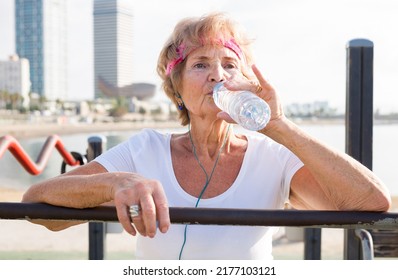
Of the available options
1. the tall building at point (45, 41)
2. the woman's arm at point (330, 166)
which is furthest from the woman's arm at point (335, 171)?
the tall building at point (45, 41)

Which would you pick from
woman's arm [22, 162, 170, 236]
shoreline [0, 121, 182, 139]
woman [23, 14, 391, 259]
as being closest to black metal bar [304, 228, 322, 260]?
woman [23, 14, 391, 259]

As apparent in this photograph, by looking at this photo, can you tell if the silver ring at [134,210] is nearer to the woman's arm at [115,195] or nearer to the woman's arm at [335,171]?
the woman's arm at [115,195]

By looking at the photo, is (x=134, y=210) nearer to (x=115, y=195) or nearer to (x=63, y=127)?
(x=115, y=195)

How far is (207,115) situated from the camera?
171 centimetres

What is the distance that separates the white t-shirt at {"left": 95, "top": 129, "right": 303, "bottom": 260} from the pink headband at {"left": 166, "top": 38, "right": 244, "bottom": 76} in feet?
0.73

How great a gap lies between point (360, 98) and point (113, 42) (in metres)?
132

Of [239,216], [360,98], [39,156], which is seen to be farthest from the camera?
[39,156]

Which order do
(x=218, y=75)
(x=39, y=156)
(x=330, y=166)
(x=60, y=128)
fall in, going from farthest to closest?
(x=60, y=128), (x=39, y=156), (x=218, y=75), (x=330, y=166)

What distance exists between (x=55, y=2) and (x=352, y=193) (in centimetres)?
13936

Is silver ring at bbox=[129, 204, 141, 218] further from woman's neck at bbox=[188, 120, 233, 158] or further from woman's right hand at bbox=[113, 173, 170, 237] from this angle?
woman's neck at bbox=[188, 120, 233, 158]

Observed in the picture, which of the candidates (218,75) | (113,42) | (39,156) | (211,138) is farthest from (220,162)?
(113,42)

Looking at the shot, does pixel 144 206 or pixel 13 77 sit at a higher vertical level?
pixel 13 77

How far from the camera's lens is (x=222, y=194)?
1.64 metres
